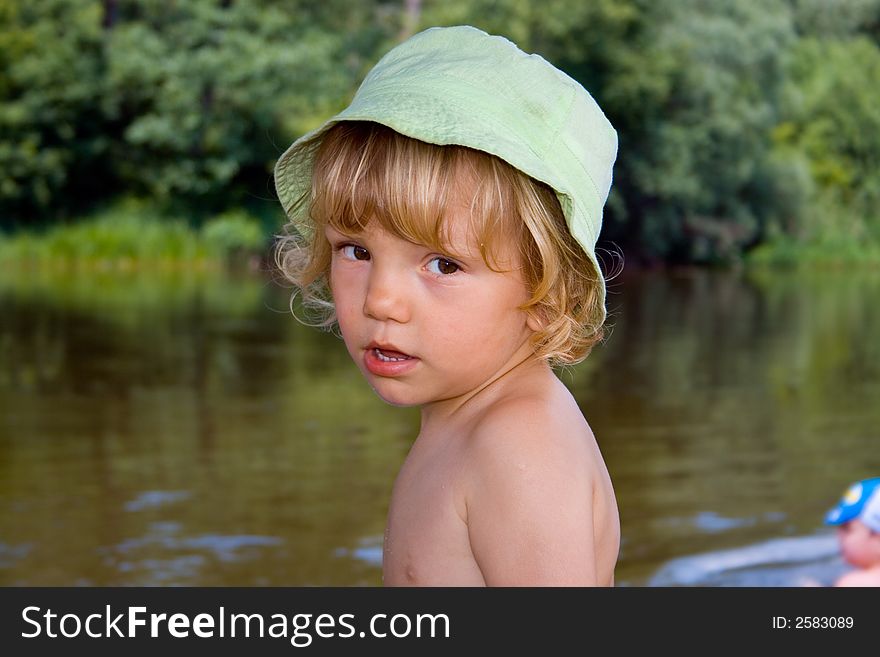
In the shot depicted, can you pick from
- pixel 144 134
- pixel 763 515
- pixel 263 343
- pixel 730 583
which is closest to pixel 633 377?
pixel 263 343

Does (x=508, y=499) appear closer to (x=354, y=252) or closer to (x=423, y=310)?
(x=423, y=310)

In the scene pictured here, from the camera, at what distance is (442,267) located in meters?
1.41

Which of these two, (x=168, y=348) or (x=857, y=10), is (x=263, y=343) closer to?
(x=168, y=348)

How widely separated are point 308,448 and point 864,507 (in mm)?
2849

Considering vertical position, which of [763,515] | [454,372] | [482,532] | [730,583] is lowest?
[482,532]

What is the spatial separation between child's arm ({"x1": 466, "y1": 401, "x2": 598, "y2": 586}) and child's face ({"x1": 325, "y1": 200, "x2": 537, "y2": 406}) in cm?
→ 9

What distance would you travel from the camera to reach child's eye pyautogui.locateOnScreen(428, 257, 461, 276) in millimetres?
1400

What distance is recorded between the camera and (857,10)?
29641 millimetres

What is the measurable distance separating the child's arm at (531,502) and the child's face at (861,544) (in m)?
2.34

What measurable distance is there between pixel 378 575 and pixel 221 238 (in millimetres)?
16124

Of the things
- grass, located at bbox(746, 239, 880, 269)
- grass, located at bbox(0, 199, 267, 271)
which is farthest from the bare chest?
grass, located at bbox(746, 239, 880, 269)

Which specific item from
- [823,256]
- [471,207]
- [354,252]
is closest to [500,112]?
[471,207]

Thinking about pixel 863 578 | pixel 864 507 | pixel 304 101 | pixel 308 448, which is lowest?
pixel 863 578

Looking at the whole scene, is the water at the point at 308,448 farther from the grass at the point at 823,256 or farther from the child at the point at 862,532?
the grass at the point at 823,256
